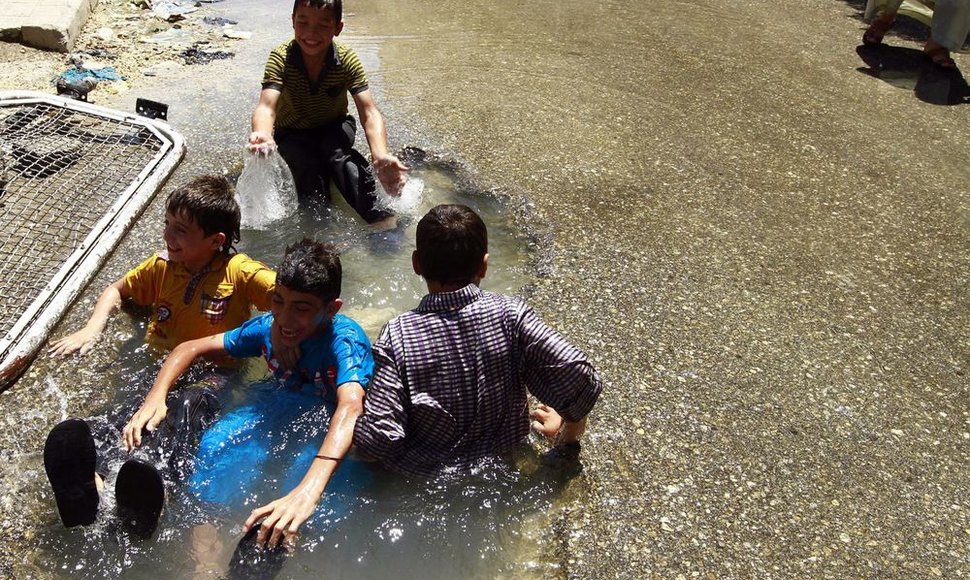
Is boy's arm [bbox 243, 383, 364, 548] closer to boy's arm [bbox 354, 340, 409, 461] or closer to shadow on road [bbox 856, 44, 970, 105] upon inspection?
boy's arm [bbox 354, 340, 409, 461]

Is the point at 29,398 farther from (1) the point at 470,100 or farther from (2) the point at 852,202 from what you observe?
(2) the point at 852,202

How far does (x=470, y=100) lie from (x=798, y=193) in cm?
230

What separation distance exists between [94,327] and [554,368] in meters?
1.76

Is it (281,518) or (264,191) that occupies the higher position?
(281,518)

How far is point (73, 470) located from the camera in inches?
88.6

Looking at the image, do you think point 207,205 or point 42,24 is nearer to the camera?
point 207,205

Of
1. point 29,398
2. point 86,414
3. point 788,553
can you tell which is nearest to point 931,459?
point 788,553

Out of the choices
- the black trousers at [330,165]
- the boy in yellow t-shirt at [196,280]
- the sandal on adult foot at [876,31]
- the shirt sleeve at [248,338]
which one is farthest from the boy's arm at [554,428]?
the sandal on adult foot at [876,31]

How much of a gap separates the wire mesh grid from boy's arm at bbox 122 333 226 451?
3.24 ft

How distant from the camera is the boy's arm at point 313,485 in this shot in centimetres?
206

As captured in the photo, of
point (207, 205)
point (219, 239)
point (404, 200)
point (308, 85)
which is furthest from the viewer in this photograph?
point (404, 200)

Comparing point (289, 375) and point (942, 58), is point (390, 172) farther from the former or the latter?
point (942, 58)

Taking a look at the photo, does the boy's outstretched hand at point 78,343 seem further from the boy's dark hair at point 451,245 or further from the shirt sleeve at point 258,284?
the boy's dark hair at point 451,245

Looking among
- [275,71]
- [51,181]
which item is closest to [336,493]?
[275,71]
